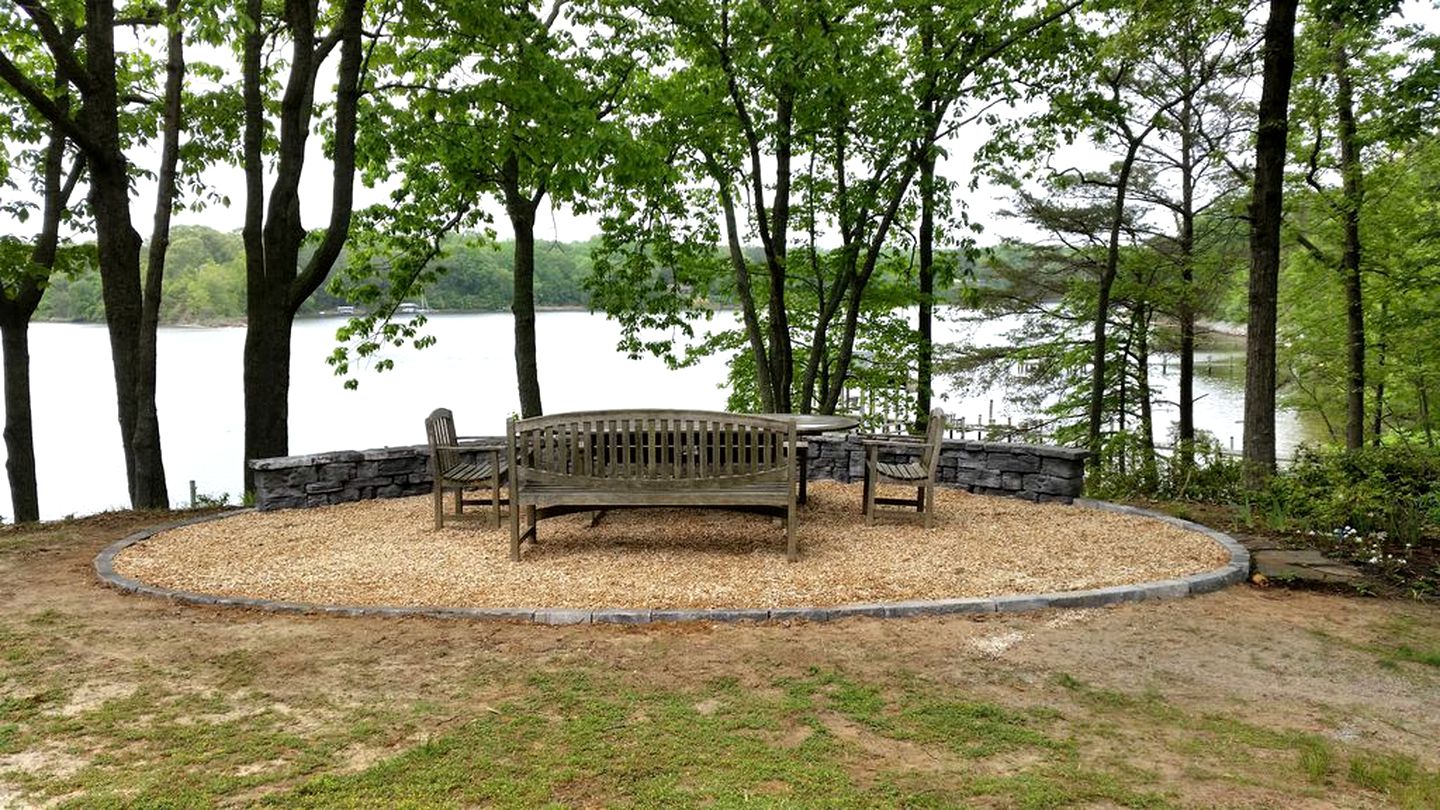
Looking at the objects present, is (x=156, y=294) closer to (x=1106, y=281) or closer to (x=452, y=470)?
(x=452, y=470)

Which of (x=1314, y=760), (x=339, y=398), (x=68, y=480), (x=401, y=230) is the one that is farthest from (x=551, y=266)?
(x=339, y=398)

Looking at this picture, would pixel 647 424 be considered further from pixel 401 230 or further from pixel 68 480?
pixel 68 480

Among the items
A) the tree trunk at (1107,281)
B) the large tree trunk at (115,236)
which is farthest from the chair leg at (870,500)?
the tree trunk at (1107,281)

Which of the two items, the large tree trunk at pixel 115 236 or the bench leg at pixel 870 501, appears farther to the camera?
the large tree trunk at pixel 115 236

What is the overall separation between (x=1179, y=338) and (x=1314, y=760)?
14.6m

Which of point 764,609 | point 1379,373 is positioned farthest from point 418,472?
point 1379,373

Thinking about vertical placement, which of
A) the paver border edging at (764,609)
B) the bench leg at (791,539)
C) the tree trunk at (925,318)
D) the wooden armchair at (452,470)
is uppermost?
the tree trunk at (925,318)

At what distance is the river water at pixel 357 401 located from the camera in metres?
22.9

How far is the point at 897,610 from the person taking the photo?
4238 millimetres

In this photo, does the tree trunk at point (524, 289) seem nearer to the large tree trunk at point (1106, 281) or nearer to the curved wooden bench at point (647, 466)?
the curved wooden bench at point (647, 466)

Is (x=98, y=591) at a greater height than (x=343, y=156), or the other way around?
(x=343, y=156)

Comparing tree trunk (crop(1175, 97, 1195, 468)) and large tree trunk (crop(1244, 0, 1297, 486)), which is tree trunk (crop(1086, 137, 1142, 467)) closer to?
tree trunk (crop(1175, 97, 1195, 468))

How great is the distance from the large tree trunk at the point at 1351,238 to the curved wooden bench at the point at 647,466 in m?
10.9

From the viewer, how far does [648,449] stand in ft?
17.3
